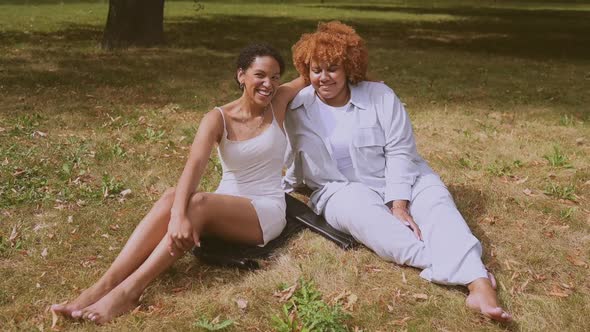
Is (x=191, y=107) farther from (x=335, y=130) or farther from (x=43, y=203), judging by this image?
(x=335, y=130)

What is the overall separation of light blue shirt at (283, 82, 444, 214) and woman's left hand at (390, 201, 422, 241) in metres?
0.17

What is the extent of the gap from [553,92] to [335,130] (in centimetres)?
654

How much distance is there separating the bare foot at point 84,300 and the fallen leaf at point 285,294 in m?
1.02

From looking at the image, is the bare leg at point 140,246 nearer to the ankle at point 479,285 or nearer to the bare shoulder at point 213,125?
the bare shoulder at point 213,125

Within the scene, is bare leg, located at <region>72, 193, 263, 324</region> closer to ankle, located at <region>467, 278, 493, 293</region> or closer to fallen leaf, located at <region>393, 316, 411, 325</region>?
fallen leaf, located at <region>393, 316, 411, 325</region>

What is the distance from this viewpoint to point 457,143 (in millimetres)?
7012

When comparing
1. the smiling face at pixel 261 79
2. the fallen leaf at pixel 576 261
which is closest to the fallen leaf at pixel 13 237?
the smiling face at pixel 261 79

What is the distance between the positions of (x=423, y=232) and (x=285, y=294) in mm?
1023

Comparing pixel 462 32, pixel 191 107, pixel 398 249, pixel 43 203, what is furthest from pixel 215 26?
pixel 398 249

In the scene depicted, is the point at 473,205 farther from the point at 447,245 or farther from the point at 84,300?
the point at 84,300

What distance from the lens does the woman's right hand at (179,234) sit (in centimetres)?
361

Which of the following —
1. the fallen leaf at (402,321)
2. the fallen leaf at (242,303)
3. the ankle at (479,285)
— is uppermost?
the ankle at (479,285)

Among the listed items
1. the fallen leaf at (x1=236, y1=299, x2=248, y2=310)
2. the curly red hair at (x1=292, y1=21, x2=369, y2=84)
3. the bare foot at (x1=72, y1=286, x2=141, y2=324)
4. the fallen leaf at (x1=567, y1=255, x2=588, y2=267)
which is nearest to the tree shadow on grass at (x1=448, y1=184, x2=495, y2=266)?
the fallen leaf at (x1=567, y1=255, x2=588, y2=267)

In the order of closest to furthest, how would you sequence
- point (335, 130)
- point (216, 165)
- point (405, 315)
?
point (405, 315), point (335, 130), point (216, 165)
